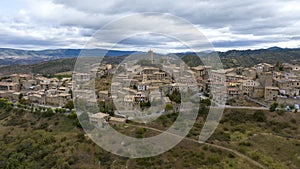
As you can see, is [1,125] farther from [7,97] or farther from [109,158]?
[109,158]

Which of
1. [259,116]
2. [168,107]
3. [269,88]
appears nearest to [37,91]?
[168,107]

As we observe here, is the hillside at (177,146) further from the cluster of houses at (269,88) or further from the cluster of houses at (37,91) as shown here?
Result: the cluster of houses at (37,91)

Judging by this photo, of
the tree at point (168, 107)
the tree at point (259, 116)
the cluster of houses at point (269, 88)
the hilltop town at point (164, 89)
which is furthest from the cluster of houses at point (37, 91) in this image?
the tree at point (259, 116)

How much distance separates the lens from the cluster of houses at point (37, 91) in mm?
27938

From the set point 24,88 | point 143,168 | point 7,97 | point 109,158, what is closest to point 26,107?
point 7,97

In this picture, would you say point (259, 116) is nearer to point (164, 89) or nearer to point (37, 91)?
point (164, 89)

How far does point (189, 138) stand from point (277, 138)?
6.05 meters

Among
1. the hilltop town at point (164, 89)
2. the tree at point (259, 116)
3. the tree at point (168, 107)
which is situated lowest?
the tree at point (259, 116)

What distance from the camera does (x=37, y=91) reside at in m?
31.4

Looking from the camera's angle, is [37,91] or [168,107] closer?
[168,107]

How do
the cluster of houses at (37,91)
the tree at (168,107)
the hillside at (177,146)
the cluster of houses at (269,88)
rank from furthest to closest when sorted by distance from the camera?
the cluster of houses at (37,91)
the cluster of houses at (269,88)
the tree at (168,107)
the hillside at (177,146)

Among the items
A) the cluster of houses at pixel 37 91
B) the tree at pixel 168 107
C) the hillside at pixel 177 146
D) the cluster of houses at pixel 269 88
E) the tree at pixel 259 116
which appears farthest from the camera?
the cluster of houses at pixel 37 91

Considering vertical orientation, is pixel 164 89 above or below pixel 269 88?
below

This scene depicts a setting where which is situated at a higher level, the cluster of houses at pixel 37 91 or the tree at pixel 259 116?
the cluster of houses at pixel 37 91
